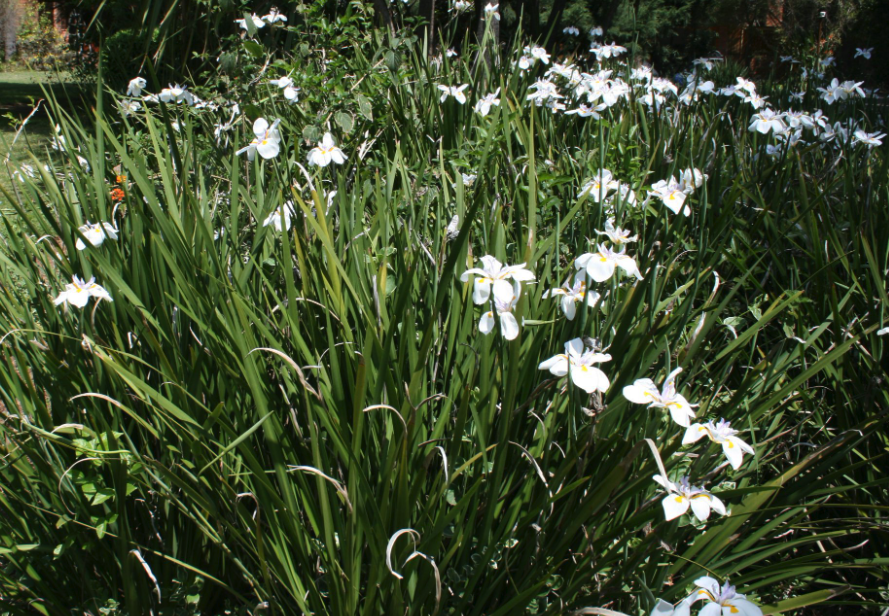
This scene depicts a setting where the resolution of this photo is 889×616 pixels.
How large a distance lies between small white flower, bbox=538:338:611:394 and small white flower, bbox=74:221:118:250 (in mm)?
992

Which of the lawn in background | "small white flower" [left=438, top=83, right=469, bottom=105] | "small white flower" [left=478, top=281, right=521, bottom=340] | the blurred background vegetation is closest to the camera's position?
"small white flower" [left=478, top=281, right=521, bottom=340]

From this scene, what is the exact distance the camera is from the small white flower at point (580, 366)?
0.95m

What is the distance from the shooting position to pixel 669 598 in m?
1.07

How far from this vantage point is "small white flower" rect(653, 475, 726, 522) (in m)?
0.89

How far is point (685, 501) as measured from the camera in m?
0.91

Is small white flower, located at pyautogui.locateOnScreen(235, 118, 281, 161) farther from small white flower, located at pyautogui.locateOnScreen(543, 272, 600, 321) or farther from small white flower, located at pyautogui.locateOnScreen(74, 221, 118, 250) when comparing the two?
small white flower, located at pyautogui.locateOnScreen(543, 272, 600, 321)

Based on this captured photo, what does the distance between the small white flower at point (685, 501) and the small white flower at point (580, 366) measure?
16 centimetres

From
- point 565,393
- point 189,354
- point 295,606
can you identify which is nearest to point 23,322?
point 189,354

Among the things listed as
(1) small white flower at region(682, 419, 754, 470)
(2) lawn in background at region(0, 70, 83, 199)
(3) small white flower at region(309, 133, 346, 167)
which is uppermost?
(3) small white flower at region(309, 133, 346, 167)

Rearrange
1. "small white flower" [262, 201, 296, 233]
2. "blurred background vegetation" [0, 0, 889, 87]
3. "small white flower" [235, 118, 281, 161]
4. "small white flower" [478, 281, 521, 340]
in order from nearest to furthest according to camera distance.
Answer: "small white flower" [478, 281, 521, 340] < "small white flower" [262, 201, 296, 233] < "small white flower" [235, 118, 281, 161] < "blurred background vegetation" [0, 0, 889, 87]

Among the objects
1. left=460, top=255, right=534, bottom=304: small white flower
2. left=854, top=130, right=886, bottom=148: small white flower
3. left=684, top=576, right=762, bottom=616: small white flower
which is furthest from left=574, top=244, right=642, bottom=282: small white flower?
left=854, top=130, right=886, bottom=148: small white flower

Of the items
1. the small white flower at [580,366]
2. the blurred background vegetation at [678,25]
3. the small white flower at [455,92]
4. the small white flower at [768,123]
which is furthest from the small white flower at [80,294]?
the blurred background vegetation at [678,25]

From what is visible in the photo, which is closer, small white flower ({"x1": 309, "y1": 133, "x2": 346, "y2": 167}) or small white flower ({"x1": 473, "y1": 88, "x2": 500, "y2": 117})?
small white flower ({"x1": 309, "y1": 133, "x2": 346, "y2": 167})

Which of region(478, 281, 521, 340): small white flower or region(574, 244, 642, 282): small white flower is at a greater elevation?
region(574, 244, 642, 282): small white flower
